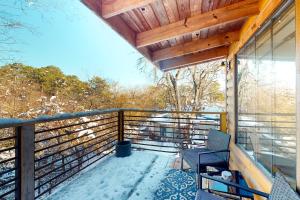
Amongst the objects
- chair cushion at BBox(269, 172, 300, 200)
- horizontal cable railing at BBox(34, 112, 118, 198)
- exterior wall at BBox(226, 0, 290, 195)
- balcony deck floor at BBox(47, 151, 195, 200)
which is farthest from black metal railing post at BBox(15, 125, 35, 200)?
exterior wall at BBox(226, 0, 290, 195)

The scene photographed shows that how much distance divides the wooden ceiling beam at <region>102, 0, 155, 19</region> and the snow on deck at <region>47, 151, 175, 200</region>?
7.01 feet

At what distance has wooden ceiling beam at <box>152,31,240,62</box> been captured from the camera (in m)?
3.39

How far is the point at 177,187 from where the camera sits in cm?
270

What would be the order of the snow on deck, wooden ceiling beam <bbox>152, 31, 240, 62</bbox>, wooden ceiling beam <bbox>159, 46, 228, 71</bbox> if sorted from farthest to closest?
wooden ceiling beam <bbox>159, 46, 228, 71</bbox> → wooden ceiling beam <bbox>152, 31, 240, 62</bbox> → the snow on deck

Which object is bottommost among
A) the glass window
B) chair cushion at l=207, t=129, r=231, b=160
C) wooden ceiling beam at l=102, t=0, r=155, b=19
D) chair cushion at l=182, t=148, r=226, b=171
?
chair cushion at l=182, t=148, r=226, b=171

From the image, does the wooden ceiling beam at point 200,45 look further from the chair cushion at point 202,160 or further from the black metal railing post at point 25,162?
the black metal railing post at point 25,162

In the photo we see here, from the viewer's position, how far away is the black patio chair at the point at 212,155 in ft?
8.51

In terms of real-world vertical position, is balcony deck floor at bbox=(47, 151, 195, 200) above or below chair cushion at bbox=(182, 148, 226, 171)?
below

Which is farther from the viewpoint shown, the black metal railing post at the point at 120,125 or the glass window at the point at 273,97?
the black metal railing post at the point at 120,125

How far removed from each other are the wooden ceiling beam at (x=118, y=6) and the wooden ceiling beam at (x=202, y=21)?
0.88 m

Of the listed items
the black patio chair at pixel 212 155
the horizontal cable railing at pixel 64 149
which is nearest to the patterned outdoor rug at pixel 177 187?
the black patio chair at pixel 212 155

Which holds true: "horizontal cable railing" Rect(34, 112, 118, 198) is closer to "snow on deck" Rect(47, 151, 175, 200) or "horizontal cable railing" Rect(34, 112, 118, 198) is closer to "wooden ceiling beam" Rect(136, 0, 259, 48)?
"snow on deck" Rect(47, 151, 175, 200)

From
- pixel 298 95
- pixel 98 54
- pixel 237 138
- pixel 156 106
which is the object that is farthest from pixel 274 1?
pixel 98 54

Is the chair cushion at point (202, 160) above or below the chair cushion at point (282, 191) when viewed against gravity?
below
